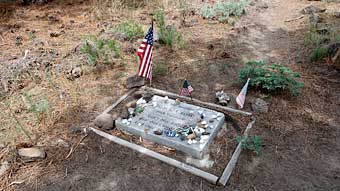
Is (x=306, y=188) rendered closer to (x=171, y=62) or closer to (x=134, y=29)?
(x=171, y=62)

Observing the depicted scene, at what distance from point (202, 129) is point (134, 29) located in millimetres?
2668

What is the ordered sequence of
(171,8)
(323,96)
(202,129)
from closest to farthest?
(202,129) < (323,96) < (171,8)

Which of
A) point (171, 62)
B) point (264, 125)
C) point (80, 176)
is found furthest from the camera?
point (171, 62)

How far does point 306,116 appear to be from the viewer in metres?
2.97

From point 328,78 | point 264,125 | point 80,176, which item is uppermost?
point 328,78

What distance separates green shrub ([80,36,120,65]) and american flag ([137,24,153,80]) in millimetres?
973

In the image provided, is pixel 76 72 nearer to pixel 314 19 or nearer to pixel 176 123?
pixel 176 123

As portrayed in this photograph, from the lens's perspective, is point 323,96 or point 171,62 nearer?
point 323,96

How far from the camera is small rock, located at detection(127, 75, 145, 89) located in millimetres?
3467

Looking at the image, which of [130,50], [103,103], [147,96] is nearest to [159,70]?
[147,96]

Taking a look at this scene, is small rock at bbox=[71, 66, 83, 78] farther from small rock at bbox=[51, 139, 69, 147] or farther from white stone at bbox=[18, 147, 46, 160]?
white stone at bbox=[18, 147, 46, 160]

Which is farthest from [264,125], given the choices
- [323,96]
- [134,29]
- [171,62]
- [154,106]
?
[134,29]

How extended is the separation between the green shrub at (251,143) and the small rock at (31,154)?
181 centimetres

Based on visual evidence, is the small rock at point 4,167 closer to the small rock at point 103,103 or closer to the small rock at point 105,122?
the small rock at point 105,122
